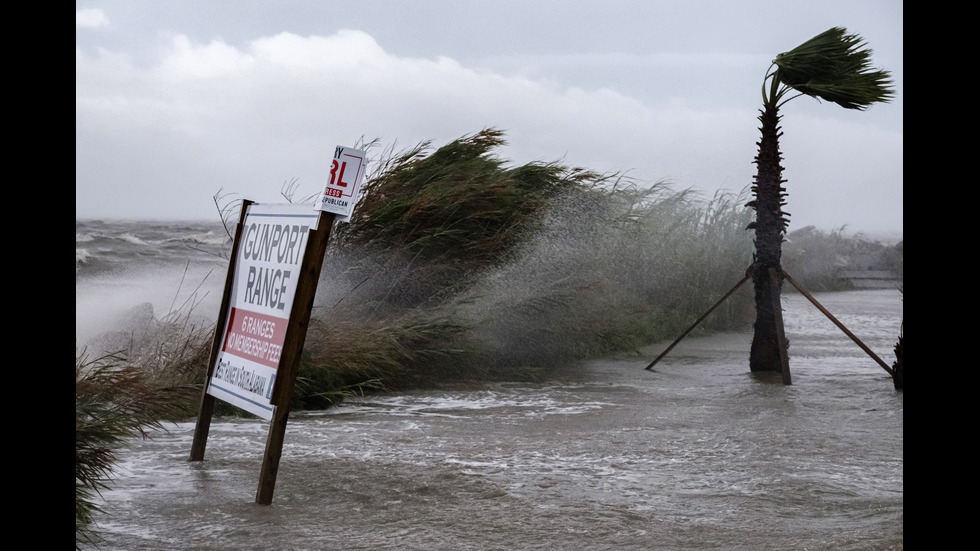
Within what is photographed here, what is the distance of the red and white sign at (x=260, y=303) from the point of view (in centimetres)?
525

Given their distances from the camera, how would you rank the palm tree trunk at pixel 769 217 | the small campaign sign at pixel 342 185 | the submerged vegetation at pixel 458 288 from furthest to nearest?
the palm tree trunk at pixel 769 217 → the submerged vegetation at pixel 458 288 → the small campaign sign at pixel 342 185

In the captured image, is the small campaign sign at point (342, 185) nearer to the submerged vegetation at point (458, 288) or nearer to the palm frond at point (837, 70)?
the submerged vegetation at point (458, 288)

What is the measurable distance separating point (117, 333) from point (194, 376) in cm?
168

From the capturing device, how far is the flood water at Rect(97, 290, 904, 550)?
4.48 m

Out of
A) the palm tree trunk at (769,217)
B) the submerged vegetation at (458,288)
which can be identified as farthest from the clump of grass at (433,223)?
the palm tree trunk at (769,217)

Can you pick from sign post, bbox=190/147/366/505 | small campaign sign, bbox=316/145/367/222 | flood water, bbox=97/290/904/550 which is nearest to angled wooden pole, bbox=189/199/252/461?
sign post, bbox=190/147/366/505

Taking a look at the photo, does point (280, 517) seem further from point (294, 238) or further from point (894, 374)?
point (894, 374)

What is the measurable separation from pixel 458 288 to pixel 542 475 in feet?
16.7

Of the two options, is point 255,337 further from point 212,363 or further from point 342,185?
point 342,185

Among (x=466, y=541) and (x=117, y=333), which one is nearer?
(x=466, y=541)

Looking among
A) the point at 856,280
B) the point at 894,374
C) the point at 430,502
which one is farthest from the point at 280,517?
the point at 856,280

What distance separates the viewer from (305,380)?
8.12 metres

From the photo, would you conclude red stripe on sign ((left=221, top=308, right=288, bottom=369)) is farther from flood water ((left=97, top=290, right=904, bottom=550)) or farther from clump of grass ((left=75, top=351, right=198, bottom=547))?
flood water ((left=97, top=290, right=904, bottom=550))

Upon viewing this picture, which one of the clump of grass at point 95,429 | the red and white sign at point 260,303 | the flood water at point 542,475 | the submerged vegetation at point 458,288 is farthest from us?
the submerged vegetation at point 458,288
